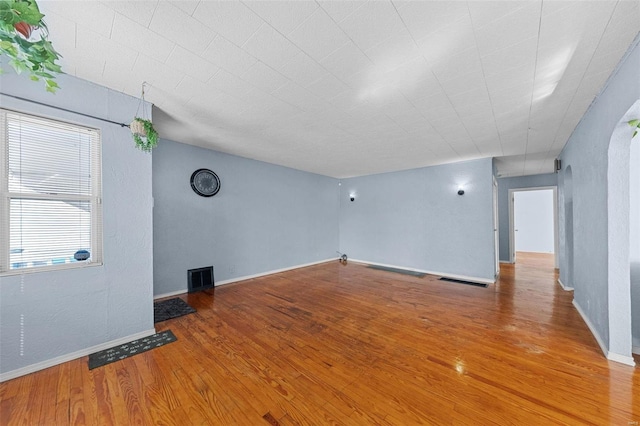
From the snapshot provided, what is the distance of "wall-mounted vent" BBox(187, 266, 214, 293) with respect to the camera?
164 inches

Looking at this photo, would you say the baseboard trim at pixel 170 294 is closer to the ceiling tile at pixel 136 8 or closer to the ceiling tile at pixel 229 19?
the ceiling tile at pixel 136 8

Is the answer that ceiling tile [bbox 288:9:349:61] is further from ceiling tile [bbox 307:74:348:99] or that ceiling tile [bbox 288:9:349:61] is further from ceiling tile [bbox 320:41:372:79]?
ceiling tile [bbox 307:74:348:99]

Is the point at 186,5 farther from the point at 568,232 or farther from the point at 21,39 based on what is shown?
the point at 568,232

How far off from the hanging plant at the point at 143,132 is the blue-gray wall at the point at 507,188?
845 cm

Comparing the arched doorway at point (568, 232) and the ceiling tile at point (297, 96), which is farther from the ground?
the ceiling tile at point (297, 96)

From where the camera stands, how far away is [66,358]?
214 centimetres

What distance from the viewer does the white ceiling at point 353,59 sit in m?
1.46

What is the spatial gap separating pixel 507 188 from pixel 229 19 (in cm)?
843

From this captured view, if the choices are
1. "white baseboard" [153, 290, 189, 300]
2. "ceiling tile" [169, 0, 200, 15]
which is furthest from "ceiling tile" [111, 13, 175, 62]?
"white baseboard" [153, 290, 189, 300]

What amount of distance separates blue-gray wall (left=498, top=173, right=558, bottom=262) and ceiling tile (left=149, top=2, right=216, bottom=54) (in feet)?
27.0

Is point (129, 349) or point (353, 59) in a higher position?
point (353, 59)

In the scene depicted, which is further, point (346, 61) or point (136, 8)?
point (346, 61)

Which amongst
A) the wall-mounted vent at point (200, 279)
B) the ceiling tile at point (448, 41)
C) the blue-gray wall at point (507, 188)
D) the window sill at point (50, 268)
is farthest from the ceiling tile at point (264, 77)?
the blue-gray wall at point (507, 188)

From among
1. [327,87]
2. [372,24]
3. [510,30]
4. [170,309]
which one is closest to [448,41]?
[510,30]
